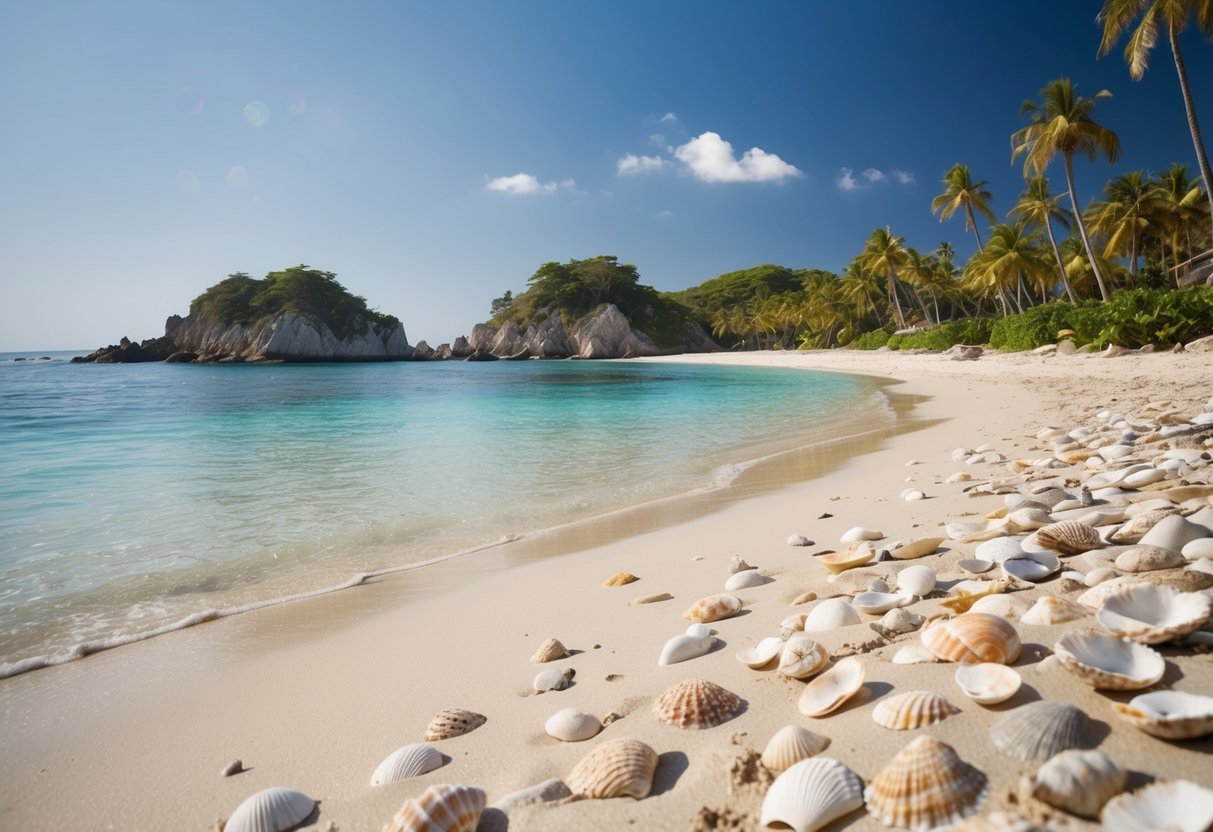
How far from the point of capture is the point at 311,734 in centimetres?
241

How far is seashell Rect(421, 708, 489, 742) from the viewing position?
216 centimetres

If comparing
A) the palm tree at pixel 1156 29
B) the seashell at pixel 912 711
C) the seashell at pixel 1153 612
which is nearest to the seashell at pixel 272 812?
the seashell at pixel 912 711

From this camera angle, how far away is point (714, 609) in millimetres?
2971

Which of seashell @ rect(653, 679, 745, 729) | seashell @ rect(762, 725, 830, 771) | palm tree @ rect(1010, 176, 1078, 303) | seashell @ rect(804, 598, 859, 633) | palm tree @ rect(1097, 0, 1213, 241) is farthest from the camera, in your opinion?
palm tree @ rect(1010, 176, 1078, 303)

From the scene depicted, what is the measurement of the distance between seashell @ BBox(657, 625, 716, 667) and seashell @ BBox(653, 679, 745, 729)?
464 millimetres

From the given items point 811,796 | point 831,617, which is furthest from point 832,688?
point 831,617

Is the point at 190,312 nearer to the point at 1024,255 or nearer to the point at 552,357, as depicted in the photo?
the point at 552,357

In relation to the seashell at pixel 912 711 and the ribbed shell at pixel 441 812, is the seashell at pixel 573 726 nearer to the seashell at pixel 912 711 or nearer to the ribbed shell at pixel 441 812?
the ribbed shell at pixel 441 812

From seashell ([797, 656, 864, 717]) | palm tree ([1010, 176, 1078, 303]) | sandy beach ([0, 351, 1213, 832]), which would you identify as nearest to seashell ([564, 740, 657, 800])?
sandy beach ([0, 351, 1213, 832])

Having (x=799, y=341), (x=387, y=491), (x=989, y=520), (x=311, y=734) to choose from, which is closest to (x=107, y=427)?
(x=387, y=491)

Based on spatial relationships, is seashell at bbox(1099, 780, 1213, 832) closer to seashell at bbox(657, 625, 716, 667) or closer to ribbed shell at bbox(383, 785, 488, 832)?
ribbed shell at bbox(383, 785, 488, 832)

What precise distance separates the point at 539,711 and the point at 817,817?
4.25 ft

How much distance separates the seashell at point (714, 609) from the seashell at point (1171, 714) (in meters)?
1.75

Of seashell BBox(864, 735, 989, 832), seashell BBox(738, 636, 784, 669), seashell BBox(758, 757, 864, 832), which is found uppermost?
seashell BBox(864, 735, 989, 832)
